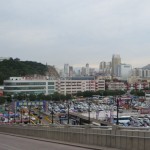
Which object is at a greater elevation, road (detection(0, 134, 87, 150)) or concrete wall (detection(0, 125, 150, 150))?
concrete wall (detection(0, 125, 150, 150))

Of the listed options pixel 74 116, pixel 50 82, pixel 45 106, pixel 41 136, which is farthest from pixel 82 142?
pixel 50 82

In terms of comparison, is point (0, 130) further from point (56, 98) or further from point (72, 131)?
point (56, 98)

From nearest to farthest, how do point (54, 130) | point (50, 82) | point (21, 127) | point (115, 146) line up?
point (115, 146) < point (54, 130) < point (21, 127) < point (50, 82)

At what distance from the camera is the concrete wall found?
746 inches

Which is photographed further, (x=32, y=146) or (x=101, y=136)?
(x=32, y=146)

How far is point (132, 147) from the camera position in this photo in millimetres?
19375

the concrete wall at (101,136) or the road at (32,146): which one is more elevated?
Answer: the concrete wall at (101,136)

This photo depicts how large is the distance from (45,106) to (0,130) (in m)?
44.0

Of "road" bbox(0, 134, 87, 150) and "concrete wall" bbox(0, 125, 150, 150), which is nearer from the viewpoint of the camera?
"concrete wall" bbox(0, 125, 150, 150)

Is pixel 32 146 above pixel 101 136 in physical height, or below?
below

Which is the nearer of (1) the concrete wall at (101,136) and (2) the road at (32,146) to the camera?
(1) the concrete wall at (101,136)

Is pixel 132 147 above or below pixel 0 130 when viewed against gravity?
above

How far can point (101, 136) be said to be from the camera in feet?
75.9

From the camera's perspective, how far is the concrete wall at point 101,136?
18.9m
